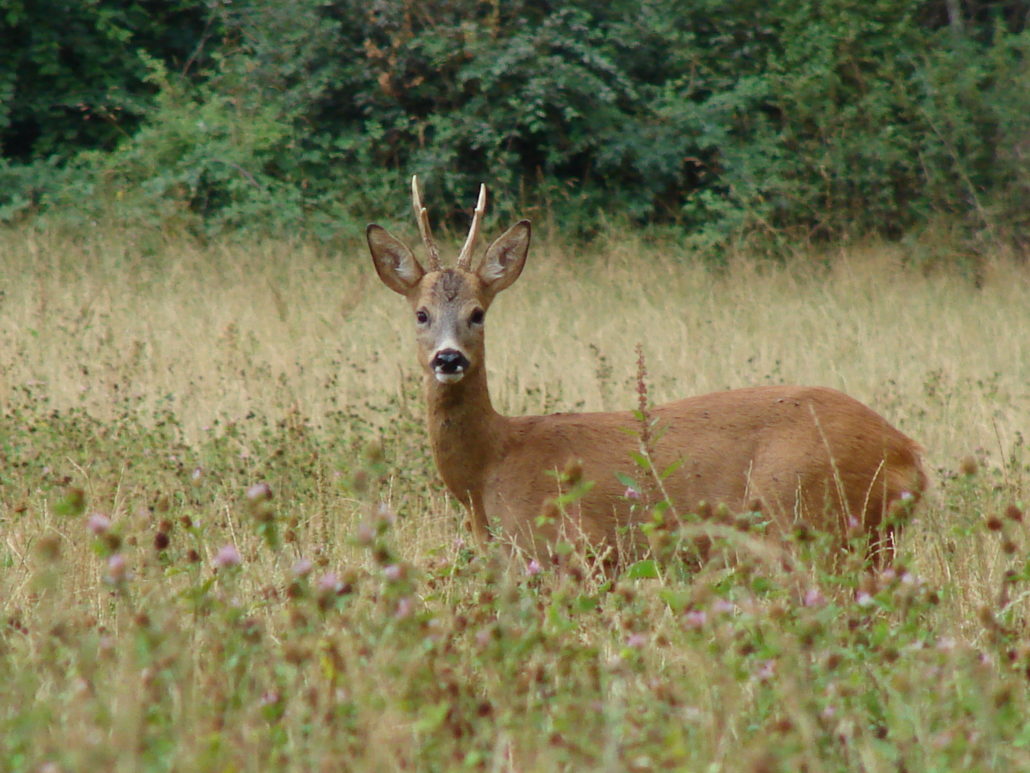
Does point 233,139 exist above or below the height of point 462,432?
above

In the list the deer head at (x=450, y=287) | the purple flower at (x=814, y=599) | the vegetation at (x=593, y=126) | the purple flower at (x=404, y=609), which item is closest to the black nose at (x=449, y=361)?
the deer head at (x=450, y=287)

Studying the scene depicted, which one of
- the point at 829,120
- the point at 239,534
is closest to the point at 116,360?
the point at 239,534

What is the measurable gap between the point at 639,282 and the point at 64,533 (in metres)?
6.67

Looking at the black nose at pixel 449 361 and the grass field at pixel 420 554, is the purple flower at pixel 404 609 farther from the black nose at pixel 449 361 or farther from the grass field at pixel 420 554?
the black nose at pixel 449 361

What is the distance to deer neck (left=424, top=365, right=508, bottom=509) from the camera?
16.4 feet

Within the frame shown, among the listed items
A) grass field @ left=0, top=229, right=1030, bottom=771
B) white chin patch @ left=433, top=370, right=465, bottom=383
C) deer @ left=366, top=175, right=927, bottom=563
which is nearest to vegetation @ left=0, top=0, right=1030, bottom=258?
grass field @ left=0, top=229, right=1030, bottom=771

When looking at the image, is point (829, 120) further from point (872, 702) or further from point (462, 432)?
point (872, 702)

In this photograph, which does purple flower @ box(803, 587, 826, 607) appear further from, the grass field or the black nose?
the black nose

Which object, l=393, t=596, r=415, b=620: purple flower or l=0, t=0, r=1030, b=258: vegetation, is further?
l=0, t=0, r=1030, b=258: vegetation

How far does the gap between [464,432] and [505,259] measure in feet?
2.59

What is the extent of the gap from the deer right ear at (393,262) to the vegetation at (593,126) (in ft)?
Result: 22.8

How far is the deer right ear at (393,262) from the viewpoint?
535cm

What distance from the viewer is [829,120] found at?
42.5 ft

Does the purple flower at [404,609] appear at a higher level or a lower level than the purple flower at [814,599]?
higher
